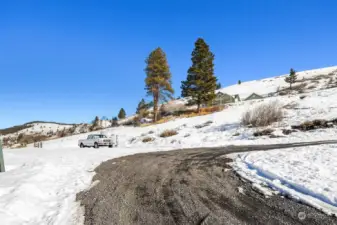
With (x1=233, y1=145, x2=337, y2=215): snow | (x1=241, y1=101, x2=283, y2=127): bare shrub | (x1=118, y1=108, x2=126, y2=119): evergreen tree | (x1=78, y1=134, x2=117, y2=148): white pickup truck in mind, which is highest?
(x1=118, y1=108, x2=126, y2=119): evergreen tree

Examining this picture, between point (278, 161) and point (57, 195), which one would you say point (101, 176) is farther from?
point (278, 161)

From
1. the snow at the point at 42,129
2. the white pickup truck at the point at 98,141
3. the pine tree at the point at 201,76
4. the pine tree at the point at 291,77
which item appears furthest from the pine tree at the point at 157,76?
the snow at the point at 42,129

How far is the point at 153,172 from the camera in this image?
8031 mm

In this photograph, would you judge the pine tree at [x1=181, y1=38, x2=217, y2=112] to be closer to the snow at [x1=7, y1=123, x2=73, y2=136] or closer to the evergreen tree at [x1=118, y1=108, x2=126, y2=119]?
the evergreen tree at [x1=118, y1=108, x2=126, y2=119]

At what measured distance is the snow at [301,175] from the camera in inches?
183

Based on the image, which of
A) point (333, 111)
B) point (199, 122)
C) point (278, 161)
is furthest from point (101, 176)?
point (333, 111)

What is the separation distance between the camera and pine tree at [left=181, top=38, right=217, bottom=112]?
121ft

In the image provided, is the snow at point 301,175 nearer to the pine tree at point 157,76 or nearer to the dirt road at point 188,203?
the dirt road at point 188,203

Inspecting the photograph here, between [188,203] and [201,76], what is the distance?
3365 cm

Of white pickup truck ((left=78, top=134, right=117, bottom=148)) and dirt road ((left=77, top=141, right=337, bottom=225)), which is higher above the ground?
white pickup truck ((left=78, top=134, right=117, bottom=148))

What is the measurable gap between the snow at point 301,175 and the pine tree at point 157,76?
29159 mm

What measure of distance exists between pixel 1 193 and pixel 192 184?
4879 millimetres

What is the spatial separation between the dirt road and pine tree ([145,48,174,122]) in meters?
30.4

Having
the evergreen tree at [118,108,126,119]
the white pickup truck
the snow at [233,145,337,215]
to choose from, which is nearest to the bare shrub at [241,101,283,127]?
the snow at [233,145,337,215]
